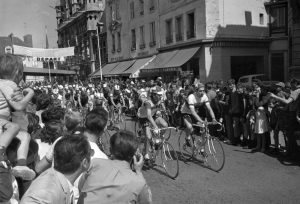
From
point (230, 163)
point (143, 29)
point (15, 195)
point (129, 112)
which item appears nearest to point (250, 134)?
point (230, 163)

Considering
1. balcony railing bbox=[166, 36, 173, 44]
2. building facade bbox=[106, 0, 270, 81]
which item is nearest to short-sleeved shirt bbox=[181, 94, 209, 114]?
building facade bbox=[106, 0, 270, 81]

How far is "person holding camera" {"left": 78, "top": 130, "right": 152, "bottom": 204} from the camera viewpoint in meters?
2.68

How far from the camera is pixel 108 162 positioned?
2.90m

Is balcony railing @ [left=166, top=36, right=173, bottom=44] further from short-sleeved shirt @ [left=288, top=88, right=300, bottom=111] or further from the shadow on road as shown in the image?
short-sleeved shirt @ [left=288, top=88, right=300, bottom=111]

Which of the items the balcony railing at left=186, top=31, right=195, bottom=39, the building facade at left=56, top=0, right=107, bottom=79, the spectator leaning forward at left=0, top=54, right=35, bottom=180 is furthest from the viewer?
the building facade at left=56, top=0, right=107, bottom=79

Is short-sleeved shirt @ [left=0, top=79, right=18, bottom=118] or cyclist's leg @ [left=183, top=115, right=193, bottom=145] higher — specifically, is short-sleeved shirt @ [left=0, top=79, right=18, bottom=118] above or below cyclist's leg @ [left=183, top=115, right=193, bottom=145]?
above

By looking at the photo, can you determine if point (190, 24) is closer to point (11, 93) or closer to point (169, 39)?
point (169, 39)

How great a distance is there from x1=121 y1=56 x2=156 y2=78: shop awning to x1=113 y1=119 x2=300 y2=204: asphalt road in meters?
23.3

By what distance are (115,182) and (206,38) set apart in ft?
74.1

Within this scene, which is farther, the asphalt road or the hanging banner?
the hanging banner

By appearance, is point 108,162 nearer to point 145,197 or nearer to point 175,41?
point 145,197

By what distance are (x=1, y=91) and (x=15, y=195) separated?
1.18 m

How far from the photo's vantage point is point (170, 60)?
26.9m

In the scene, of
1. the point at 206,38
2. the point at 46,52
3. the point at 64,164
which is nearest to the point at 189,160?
the point at 64,164
